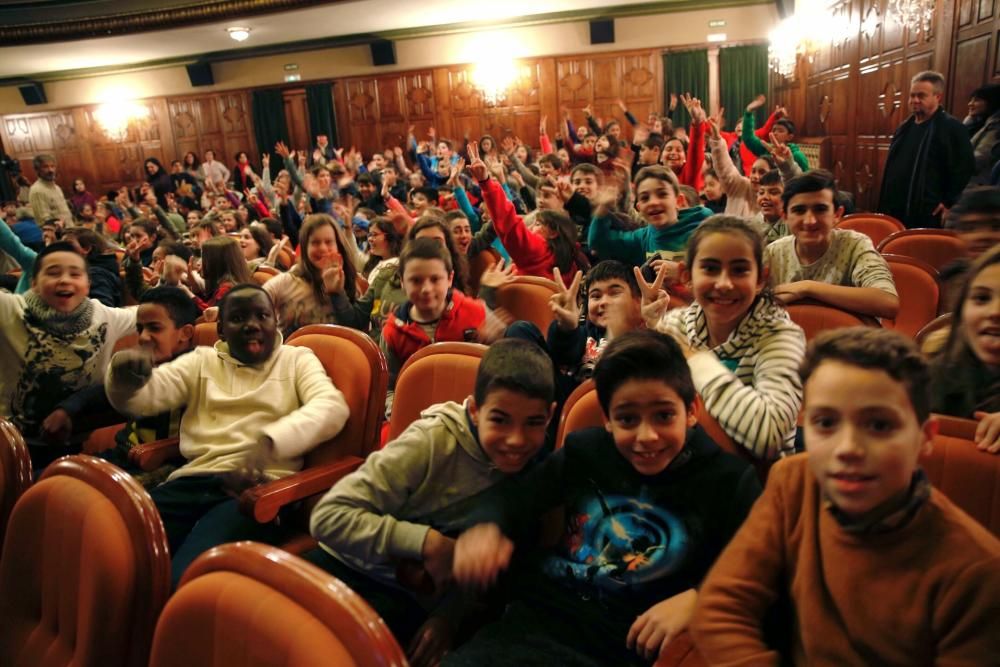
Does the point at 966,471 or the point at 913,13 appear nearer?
the point at 966,471

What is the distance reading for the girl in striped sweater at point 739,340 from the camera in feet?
4.45

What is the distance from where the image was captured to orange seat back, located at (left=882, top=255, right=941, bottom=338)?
95.0 inches

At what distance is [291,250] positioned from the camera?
4.37 m

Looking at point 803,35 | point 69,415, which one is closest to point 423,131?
point 803,35

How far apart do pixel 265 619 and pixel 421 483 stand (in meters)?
0.58

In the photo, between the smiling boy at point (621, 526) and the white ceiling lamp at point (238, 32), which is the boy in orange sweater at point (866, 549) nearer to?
the smiling boy at point (621, 526)

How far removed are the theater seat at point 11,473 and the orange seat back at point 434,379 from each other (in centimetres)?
89

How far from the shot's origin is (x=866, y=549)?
0.88 meters

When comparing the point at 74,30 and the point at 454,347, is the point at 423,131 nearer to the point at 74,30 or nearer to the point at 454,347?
the point at 74,30

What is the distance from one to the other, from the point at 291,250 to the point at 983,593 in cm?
419

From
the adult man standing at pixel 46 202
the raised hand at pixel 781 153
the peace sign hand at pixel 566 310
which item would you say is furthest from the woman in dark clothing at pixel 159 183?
the peace sign hand at pixel 566 310

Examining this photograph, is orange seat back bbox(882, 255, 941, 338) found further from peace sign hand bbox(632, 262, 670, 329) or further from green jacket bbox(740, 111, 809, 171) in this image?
green jacket bbox(740, 111, 809, 171)

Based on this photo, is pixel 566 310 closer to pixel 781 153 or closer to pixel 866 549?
pixel 866 549

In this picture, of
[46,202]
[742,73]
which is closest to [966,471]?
[46,202]
